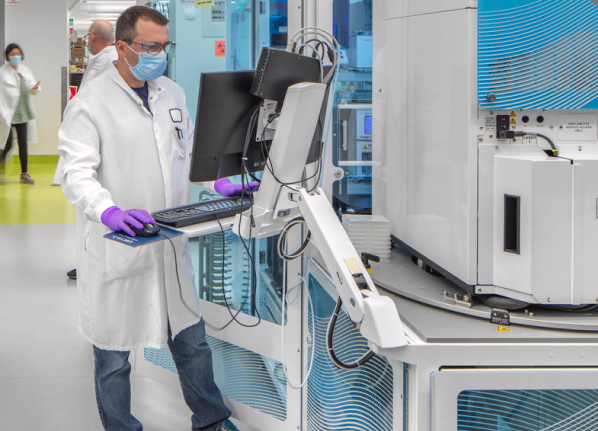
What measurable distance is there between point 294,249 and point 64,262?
337cm

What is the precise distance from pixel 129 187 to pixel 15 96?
6886mm

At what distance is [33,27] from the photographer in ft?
33.6

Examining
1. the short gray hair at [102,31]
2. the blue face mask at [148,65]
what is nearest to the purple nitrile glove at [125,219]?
the blue face mask at [148,65]

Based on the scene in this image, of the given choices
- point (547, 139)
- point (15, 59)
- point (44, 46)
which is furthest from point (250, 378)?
point (44, 46)

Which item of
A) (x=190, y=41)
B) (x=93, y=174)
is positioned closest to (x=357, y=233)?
(x=93, y=174)

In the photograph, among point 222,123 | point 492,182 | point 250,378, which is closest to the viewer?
point 492,182

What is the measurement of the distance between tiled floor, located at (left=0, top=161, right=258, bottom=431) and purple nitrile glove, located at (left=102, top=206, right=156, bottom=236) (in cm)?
114

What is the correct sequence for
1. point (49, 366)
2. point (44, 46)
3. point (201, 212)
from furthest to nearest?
1. point (44, 46)
2. point (49, 366)
3. point (201, 212)

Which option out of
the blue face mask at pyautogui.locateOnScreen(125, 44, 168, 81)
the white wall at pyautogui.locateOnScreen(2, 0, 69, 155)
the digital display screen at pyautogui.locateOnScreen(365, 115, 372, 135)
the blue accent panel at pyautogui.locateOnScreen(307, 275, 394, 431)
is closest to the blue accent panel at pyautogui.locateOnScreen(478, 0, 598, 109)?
the blue accent panel at pyautogui.locateOnScreen(307, 275, 394, 431)

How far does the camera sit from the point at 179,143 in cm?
222

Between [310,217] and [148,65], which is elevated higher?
Answer: [148,65]

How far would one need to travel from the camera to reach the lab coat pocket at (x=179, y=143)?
2.19 metres

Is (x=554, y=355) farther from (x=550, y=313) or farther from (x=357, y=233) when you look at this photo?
(x=357, y=233)

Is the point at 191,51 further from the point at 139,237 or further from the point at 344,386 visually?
the point at 344,386
